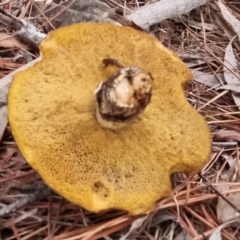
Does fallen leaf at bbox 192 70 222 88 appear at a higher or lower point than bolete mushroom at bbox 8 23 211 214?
lower

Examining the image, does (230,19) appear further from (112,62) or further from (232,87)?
(112,62)

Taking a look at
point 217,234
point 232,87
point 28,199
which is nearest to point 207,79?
point 232,87

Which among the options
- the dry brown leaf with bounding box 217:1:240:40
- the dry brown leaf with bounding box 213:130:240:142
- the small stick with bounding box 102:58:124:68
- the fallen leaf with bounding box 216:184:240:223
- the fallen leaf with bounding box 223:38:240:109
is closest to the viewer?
the small stick with bounding box 102:58:124:68

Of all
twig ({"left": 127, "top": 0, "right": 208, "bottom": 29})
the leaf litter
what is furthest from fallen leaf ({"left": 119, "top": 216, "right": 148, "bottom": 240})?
twig ({"left": 127, "top": 0, "right": 208, "bottom": 29})

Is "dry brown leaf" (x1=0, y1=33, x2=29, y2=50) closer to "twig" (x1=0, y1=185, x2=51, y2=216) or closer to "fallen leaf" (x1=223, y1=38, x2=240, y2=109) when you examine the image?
"twig" (x1=0, y1=185, x2=51, y2=216)

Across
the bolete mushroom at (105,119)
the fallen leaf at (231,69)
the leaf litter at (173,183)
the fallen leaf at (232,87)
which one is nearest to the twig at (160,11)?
the leaf litter at (173,183)

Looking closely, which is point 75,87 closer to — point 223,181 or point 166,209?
point 166,209

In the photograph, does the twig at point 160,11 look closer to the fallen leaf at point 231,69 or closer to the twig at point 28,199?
the fallen leaf at point 231,69

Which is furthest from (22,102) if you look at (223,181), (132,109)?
(223,181)
